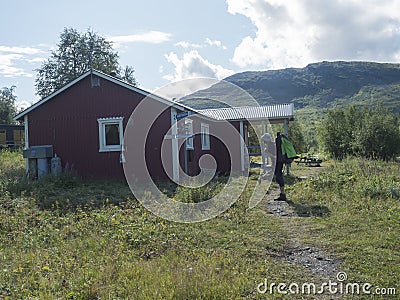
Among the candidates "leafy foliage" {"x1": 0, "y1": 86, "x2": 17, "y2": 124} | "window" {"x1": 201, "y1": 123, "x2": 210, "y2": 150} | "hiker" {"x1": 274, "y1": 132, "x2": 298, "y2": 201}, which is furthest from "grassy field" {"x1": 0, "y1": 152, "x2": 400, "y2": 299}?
"leafy foliage" {"x1": 0, "y1": 86, "x2": 17, "y2": 124}

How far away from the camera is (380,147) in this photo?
28516 mm

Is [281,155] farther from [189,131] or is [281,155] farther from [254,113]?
[254,113]

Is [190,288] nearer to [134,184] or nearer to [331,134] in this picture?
[134,184]

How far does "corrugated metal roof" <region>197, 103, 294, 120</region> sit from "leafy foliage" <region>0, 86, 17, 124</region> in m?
48.0

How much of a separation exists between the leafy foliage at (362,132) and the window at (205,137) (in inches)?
510

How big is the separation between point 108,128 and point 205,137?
6.20 metres

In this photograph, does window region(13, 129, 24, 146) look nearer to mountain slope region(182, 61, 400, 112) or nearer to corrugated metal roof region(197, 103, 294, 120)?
corrugated metal roof region(197, 103, 294, 120)

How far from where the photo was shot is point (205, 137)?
793 inches

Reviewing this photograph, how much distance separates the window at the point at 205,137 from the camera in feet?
63.6

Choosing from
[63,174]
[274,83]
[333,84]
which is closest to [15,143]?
[63,174]

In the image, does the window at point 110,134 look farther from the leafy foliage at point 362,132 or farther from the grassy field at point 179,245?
the leafy foliage at point 362,132

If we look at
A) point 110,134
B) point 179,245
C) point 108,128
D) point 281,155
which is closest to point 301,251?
point 179,245

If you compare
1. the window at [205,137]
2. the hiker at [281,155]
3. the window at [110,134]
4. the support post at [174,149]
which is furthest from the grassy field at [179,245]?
the window at [205,137]

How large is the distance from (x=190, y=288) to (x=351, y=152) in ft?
95.6
